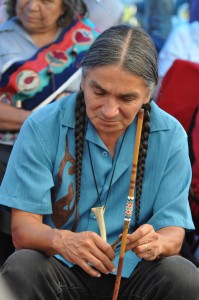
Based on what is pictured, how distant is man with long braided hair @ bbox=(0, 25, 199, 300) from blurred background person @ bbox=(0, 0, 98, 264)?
885mm

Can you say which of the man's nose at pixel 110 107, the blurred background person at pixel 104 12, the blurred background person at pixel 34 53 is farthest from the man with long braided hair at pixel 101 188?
the blurred background person at pixel 104 12

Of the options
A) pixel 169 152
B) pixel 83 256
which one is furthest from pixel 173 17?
pixel 83 256

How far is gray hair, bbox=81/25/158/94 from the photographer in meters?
2.54

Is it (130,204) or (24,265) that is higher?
(130,204)

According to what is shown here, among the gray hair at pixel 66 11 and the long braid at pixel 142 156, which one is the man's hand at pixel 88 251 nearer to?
the long braid at pixel 142 156

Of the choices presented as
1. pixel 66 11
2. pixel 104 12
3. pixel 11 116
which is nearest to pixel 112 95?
pixel 11 116

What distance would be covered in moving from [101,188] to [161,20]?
12.5ft

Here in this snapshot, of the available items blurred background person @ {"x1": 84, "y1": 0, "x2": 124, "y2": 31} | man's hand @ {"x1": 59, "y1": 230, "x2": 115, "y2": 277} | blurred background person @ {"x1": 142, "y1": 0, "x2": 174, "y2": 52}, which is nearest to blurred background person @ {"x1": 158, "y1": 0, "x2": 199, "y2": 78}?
blurred background person @ {"x1": 84, "y1": 0, "x2": 124, "y2": 31}

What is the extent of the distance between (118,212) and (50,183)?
0.29 meters

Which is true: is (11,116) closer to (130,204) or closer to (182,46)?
(130,204)

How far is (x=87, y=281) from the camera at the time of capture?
107 inches

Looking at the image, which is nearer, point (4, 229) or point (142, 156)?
point (142, 156)

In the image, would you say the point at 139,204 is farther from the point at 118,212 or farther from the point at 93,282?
the point at 93,282

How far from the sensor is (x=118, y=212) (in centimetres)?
276
